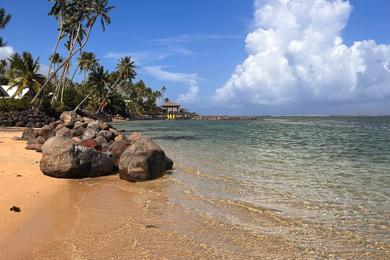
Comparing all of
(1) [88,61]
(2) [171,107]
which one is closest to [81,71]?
(1) [88,61]

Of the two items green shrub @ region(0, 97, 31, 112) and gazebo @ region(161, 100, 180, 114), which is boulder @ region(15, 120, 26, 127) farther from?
gazebo @ region(161, 100, 180, 114)

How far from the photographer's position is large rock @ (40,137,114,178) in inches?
455

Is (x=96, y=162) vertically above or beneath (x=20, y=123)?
above

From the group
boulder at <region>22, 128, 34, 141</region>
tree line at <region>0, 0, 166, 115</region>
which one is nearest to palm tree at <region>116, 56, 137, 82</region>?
tree line at <region>0, 0, 166, 115</region>

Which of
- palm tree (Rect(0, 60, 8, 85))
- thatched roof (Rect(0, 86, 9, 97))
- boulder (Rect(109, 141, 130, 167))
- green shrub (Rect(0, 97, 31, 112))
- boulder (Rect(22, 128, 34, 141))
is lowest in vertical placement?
boulder (Rect(22, 128, 34, 141))

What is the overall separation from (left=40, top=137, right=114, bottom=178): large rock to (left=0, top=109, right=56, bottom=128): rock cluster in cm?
3374

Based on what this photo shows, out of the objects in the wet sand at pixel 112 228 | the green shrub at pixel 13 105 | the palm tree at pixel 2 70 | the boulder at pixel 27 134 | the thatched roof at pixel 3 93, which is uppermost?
the palm tree at pixel 2 70

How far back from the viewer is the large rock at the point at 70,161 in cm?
1155

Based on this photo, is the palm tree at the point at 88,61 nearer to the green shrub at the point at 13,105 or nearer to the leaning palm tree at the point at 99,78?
the leaning palm tree at the point at 99,78

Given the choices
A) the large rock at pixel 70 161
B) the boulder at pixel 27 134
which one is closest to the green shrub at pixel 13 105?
the boulder at pixel 27 134

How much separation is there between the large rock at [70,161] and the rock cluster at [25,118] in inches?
1328

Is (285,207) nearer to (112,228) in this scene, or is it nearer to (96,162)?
(112,228)

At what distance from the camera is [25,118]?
4444 centimetres

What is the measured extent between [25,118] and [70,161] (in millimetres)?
36433
